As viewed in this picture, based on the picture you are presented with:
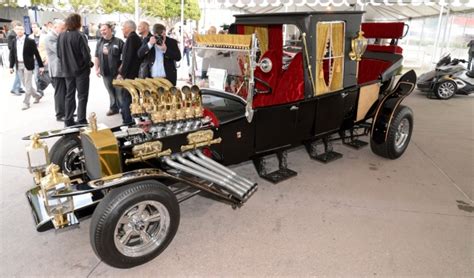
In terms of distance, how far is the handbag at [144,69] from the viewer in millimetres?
5833

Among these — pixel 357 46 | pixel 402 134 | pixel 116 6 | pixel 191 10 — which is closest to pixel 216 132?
pixel 357 46

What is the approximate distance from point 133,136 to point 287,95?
2.00m

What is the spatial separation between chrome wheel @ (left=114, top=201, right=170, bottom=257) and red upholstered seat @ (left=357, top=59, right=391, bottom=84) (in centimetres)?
404

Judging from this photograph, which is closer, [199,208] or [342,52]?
[199,208]

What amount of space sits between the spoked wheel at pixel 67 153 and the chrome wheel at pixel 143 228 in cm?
108

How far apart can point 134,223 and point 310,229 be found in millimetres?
1594

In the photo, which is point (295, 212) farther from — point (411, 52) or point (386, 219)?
point (411, 52)

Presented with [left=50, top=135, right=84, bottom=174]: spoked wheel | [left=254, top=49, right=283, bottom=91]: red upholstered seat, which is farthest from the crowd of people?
[left=50, top=135, right=84, bottom=174]: spoked wheel

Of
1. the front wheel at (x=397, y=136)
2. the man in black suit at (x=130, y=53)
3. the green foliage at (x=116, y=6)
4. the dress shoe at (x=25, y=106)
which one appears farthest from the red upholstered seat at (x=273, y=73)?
the green foliage at (x=116, y=6)

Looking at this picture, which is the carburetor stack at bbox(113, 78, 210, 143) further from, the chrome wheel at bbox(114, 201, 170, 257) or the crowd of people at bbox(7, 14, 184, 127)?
the crowd of people at bbox(7, 14, 184, 127)

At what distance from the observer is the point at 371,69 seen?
213 inches

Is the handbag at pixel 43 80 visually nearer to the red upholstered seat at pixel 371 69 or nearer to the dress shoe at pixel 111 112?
the dress shoe at pixel 111 112

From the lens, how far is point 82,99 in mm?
5586

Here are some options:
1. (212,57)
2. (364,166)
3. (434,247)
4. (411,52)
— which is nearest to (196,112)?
(212,57)
